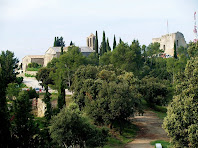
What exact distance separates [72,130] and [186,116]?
7.39 meters

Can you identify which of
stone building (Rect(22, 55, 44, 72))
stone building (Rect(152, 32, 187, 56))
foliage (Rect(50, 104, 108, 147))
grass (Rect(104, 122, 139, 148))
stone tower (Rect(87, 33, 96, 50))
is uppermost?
stone tower (Rect(87, 33, 96, 50))

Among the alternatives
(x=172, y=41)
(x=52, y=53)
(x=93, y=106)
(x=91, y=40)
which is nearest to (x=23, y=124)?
(x=93, y=106)

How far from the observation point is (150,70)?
196 ft

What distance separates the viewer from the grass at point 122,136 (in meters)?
24.1

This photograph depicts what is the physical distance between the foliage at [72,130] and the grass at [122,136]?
5.39m

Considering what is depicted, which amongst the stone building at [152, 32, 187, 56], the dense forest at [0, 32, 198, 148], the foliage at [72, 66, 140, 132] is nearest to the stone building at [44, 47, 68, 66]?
the dense forest at [0, 32, 198, 148]

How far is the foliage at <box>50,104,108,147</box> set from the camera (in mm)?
17000

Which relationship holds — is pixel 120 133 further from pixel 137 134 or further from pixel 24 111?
pixel 24 111

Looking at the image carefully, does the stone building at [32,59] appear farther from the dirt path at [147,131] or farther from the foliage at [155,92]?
the dirt path at [147,131]

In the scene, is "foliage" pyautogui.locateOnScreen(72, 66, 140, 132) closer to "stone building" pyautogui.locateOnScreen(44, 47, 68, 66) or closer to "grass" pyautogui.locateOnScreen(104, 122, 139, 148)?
"grass" pyautogui.locateOnScreen(104, 122, 139, 148)

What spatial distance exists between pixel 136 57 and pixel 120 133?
24.6 metres

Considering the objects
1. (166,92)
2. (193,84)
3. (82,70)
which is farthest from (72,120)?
(166,92)

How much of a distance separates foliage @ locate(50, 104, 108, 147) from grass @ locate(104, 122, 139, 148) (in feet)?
17.7

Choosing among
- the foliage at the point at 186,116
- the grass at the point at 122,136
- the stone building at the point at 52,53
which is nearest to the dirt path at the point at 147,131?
the grass at the point at 122,136
